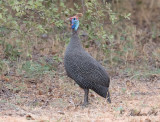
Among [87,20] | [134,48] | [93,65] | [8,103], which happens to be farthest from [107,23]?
[8,103]

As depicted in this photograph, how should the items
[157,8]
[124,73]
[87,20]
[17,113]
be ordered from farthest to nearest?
[157,8], [124,73], [87,20], [17,113]

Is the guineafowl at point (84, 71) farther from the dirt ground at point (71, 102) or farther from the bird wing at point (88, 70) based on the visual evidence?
the dirt ground at point (71, 102)

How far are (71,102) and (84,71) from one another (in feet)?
1.58

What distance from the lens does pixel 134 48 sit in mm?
9117

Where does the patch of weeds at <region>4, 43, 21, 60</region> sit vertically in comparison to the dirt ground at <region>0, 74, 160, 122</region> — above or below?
above

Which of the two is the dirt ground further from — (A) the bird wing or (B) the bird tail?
(A) the bird wing

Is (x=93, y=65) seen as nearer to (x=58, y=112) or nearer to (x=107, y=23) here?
(x=58, y=112)

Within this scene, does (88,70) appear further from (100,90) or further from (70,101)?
(70,101)

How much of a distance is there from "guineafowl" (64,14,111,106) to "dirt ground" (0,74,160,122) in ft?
0.74

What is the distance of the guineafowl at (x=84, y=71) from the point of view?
5828 mm

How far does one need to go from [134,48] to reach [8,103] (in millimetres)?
4252

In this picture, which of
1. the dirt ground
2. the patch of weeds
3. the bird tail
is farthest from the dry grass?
the patch of weeds

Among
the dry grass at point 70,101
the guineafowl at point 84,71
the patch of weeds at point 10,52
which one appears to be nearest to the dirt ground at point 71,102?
the dry grass at point 70,101

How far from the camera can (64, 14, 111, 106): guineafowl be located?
5828mm
